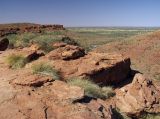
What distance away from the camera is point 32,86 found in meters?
9.62

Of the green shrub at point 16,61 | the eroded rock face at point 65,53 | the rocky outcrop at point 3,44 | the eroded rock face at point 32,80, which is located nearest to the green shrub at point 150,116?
the eroded rock face at point 32,80

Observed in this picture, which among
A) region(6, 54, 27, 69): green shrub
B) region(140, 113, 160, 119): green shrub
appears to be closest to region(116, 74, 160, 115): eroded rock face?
region(140, 113, 160, 119): green shrub

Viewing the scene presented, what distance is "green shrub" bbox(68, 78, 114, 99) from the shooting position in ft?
36.0

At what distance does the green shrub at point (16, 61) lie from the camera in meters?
12.4

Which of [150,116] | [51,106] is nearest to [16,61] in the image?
[51,106]

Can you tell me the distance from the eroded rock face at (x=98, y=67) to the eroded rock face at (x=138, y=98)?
3.01 ft

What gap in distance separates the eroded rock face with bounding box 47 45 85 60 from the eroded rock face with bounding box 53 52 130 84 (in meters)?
0.24

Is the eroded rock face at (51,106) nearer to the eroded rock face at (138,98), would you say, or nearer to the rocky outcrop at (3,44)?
the eroded rock face at (138,98)

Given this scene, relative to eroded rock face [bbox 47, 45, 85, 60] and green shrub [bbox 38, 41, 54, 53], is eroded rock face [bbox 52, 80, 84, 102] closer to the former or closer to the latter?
eroded rock face [bbox 47, 45, 85, 60]

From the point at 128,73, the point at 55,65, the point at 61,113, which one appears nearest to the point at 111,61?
the point at 128,73

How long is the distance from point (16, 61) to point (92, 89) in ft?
10.8

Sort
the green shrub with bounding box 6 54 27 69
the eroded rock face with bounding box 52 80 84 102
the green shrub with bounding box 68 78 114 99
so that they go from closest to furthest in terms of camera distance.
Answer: the eroded rock face with bounding box 52 80 84 102 → the green shrub with bounding box 68 78 114 99 → the green shrub with bounding box 6 54 27 69

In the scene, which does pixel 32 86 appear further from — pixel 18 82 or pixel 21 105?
pixel 21 105

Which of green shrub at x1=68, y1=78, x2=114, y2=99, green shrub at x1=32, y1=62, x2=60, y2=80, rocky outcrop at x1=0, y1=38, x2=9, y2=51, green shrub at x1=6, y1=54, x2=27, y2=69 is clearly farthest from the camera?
rocky outcrop at x1=0, y1=38, x2=9, y2=51
